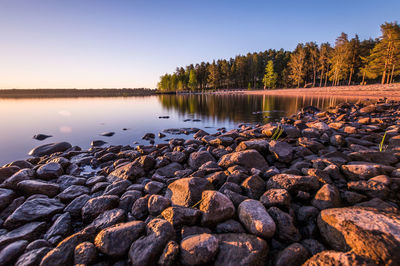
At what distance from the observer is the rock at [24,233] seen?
2.86 metres

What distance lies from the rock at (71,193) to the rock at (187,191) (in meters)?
2.34

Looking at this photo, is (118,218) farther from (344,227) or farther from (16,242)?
(344,227)

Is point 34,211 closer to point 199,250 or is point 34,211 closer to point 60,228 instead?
point 60,228

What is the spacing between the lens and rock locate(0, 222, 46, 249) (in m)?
2.86

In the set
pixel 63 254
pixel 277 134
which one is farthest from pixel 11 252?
pixel 277 134

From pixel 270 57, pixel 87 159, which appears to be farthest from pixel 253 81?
pixel 87 159

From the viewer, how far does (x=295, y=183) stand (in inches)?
128

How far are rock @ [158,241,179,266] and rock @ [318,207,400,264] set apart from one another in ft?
6.64

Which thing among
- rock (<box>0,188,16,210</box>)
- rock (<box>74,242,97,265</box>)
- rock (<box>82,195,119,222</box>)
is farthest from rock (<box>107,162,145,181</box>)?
rock (<box>74,242,97,265</box>)

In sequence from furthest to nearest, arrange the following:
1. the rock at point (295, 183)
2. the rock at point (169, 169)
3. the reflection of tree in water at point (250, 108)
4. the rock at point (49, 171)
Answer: the reflection of tree in water at point (250, 108)
the rock at point (49, 171)
the rock at point (169, 169)
the rock at point (295, 183)

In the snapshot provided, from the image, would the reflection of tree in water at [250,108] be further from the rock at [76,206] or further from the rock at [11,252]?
the rock at [11,252]

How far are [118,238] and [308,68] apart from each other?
82.3m

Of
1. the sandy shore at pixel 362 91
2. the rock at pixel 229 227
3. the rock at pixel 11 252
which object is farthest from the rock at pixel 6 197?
the sandy shore at pixel 362 91

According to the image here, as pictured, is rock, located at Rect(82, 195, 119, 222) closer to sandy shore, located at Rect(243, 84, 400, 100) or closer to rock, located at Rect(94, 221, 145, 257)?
rock, located at Rect(94, 221, 145, 257)
